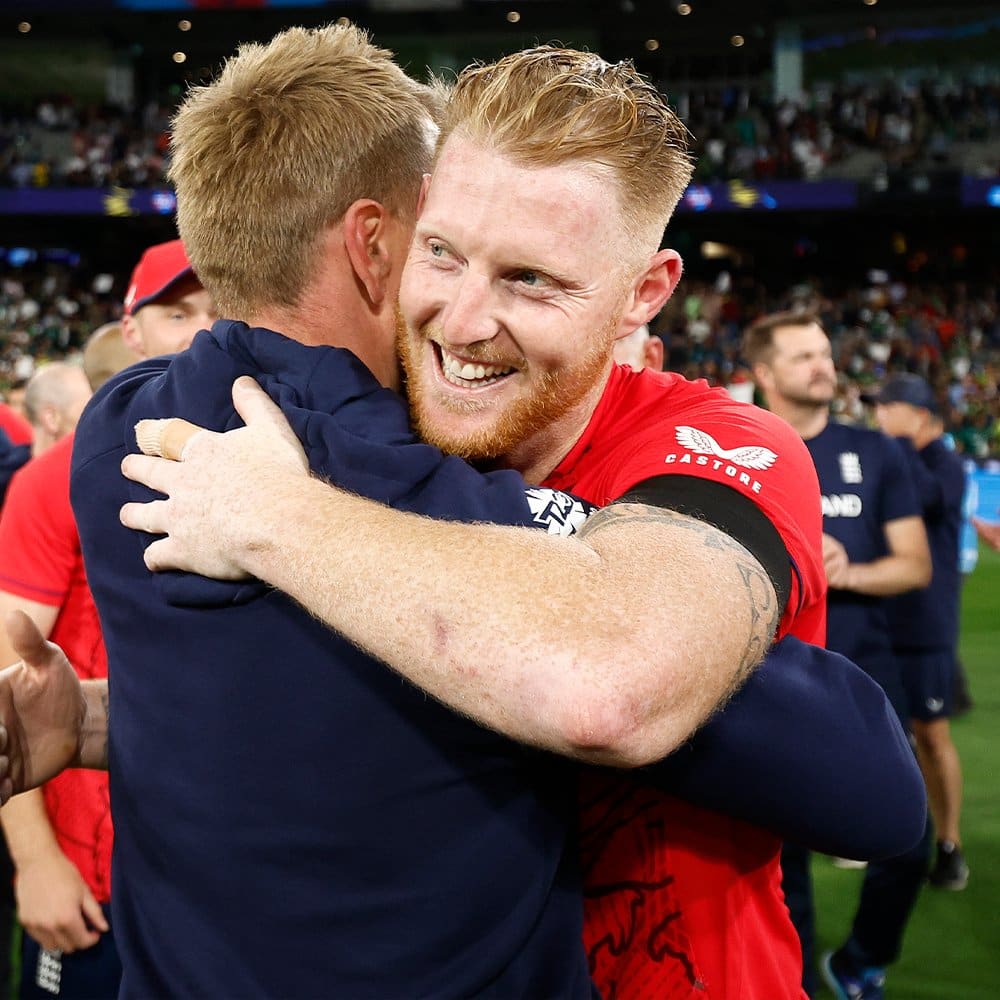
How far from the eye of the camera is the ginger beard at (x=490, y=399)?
1.69 metres

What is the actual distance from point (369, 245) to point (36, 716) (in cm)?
91

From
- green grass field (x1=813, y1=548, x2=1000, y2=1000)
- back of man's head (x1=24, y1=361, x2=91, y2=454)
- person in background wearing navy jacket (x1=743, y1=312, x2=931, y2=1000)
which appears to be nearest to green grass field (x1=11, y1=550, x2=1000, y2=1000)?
green grass field (x1=813, y1=548, x2=1000, y2=1000)

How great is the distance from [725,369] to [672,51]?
10.3 metres

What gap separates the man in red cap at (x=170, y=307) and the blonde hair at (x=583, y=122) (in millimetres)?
1622

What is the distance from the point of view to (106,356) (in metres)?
4.02

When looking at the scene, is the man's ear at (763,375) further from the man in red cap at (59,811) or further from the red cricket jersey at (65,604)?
the red cricket jersey at (65,604)

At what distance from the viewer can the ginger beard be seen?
5.55 feet

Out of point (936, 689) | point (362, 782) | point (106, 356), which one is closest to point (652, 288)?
point (362, 782)

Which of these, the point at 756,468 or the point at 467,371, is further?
the point at 467,371

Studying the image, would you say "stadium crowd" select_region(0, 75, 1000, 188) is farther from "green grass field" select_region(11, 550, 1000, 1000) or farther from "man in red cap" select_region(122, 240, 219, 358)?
"man in red cap" select_region(122, 240, 219, 358)

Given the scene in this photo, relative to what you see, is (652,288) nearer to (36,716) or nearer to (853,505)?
(36,716)

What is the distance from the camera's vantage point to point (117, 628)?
5.19 ft

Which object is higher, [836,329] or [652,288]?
[652,288]

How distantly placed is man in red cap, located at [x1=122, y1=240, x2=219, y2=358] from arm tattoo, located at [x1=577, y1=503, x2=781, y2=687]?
202 centimetres
